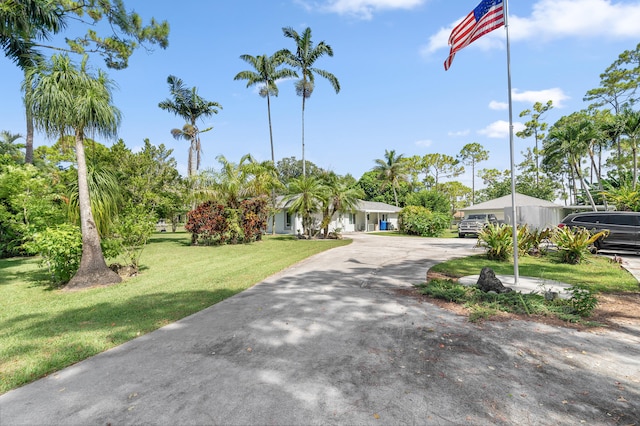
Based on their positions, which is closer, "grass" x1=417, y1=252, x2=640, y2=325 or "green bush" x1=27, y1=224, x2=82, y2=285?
"grass" x1=417, y1=252, x2=640, y2=325

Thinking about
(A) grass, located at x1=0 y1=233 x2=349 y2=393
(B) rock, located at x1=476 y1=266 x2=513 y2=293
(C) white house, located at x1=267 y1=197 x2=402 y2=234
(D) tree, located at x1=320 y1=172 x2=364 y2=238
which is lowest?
(A) grass, located at x1=0 y1=233 x2=349 y2=393

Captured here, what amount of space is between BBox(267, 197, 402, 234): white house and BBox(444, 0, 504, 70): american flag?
19.6 meters

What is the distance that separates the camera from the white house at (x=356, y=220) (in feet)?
94.0

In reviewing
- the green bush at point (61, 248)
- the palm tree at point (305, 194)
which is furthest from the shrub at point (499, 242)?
the green bush at point (61, 248)

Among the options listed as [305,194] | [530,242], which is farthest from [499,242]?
[305,194]

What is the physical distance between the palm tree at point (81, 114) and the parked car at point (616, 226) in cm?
1633

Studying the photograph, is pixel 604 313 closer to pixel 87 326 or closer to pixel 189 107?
pixel 87 326

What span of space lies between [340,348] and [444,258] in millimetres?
8788

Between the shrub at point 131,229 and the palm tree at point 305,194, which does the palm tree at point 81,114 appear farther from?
the palm tree at point 305,194

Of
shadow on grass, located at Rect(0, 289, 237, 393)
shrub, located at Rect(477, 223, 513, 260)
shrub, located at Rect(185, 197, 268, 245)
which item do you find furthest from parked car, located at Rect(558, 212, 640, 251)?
shrub, located at Rect(185, 197, 268, 245)

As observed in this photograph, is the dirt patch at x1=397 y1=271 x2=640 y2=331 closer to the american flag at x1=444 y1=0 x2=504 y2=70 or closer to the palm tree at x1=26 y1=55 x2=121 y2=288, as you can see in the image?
the american flag at x1=444 y1=0 x2=504 y2=70

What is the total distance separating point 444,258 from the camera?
1120 cm

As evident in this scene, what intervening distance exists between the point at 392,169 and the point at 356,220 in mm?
11249

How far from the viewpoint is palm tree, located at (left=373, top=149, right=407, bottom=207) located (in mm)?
40062
